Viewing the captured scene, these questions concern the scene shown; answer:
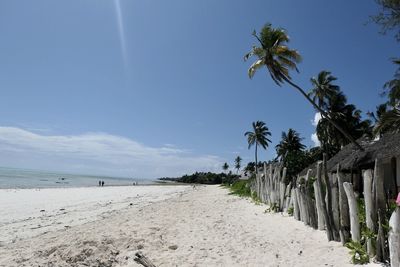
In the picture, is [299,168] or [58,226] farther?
[299,168]

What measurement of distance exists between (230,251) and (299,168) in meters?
23.6

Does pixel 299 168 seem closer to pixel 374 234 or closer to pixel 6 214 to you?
pixel 6 214

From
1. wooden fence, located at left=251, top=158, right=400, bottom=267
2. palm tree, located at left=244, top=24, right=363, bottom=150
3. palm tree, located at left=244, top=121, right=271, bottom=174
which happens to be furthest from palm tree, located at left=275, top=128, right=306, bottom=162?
wooden fence, located at left=251, top=158, right=400, bottom=267

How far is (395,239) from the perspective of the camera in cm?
448

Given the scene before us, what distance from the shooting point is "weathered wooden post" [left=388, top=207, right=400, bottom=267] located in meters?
4.45

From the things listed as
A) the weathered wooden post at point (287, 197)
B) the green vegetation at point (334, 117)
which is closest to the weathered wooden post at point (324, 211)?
the weathered wooden post at point (287, 197)

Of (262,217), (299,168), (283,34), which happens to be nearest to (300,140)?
(299,168)

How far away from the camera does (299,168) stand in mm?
29188

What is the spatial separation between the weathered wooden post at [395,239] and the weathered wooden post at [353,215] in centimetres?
114

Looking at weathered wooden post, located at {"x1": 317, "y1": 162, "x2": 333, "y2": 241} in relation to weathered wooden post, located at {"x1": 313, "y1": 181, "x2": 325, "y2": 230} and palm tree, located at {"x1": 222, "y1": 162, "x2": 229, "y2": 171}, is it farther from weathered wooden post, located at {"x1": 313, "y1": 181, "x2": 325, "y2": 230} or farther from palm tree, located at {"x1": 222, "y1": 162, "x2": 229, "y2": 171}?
palm tree, located at {"x1": 222, "y1": 162, "x2": 229, "y2": 171}

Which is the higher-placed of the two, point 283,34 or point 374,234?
point 283,34

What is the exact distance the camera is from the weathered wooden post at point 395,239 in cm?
445

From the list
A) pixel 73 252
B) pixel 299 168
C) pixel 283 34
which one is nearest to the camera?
pixel 73 252

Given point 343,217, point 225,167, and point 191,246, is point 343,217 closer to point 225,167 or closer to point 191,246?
point 191,246
